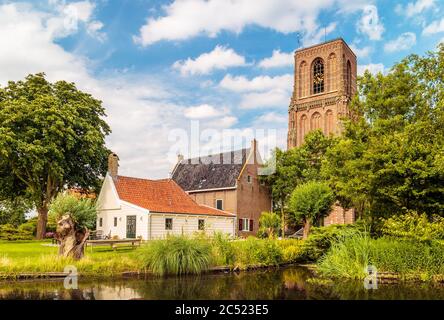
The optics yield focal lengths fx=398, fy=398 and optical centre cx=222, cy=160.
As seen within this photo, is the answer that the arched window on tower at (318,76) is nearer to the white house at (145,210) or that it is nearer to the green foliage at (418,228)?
the white house at (145,210)

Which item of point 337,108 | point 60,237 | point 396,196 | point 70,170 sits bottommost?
point 60,237

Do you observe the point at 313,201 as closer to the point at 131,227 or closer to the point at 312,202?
the point at 312,202

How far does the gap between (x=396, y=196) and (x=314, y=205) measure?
14180 mm

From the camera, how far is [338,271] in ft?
54.3

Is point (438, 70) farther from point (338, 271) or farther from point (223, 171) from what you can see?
point (223, 171)

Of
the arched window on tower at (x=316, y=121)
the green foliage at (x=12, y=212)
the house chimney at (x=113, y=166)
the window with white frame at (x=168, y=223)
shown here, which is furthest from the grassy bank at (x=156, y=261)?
the arched window on tower at (x=316, y=121)

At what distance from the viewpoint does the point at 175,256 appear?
16609mm

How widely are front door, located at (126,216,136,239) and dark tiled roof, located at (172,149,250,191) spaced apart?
12.3 m

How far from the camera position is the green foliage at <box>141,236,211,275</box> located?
1656cm

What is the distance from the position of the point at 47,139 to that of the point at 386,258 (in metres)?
25.0

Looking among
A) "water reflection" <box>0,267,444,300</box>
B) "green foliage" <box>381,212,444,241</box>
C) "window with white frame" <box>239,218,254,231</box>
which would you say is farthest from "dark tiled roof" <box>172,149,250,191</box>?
"water reflection" <box>0,267,444,300</box>

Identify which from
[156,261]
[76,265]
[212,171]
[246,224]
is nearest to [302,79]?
[212,171]

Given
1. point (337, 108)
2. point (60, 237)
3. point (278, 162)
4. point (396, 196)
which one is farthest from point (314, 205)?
point (337, 108)

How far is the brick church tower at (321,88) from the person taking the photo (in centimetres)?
5844
